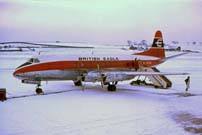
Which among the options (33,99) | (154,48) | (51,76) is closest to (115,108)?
(33,99)

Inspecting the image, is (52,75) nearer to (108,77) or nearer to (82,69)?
(82,69)

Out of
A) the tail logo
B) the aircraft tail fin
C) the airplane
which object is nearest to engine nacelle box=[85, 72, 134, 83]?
the airplane

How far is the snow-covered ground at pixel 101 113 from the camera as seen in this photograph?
10977 mm

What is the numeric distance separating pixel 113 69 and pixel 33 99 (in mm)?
7378

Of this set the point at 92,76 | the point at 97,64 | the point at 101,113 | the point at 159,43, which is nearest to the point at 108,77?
the point at 92,76

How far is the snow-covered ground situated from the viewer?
11.0 m

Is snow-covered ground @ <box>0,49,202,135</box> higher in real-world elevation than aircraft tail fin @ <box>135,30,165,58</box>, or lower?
lower

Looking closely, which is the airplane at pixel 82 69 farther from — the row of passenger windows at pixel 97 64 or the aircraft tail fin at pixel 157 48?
the aircraft tail fin at pixel 157 48

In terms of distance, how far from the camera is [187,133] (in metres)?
10.7

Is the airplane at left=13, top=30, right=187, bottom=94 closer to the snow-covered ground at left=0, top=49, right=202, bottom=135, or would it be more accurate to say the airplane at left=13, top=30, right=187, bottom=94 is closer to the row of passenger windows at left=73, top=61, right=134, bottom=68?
the row of passenger windows at left=73, top=61, right=134, bottom=68

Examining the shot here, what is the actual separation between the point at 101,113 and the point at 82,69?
27.4 ft

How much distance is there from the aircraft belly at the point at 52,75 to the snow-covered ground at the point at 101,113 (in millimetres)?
812

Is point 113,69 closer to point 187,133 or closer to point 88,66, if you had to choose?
point 88,66

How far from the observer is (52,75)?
2050 centimetres
